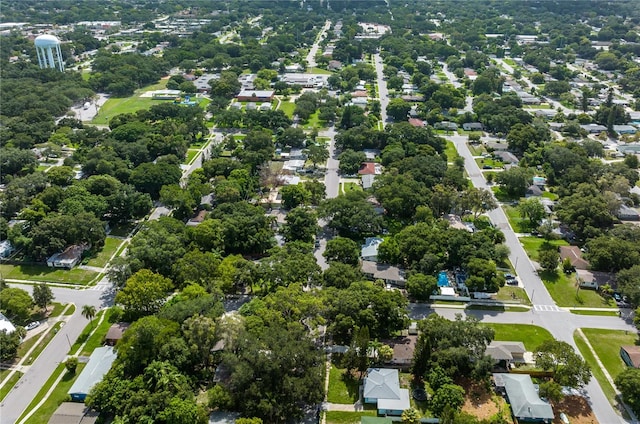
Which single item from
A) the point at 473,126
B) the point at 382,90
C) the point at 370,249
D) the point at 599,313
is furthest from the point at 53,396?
the point at 382,90

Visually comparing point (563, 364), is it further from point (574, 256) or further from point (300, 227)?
point (300, 227)

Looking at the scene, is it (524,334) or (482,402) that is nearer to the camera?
(482,402)

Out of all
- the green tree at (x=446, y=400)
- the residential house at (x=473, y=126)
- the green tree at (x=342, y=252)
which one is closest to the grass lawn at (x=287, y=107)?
the residential house at (x=473, y=126)

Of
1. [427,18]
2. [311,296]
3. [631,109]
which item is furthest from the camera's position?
[427,18]

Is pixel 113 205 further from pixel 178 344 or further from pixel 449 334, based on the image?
pixel 449 334

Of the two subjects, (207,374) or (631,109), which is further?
(631,109)

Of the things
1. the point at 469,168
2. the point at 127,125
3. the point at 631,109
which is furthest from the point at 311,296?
the point at 631,109
